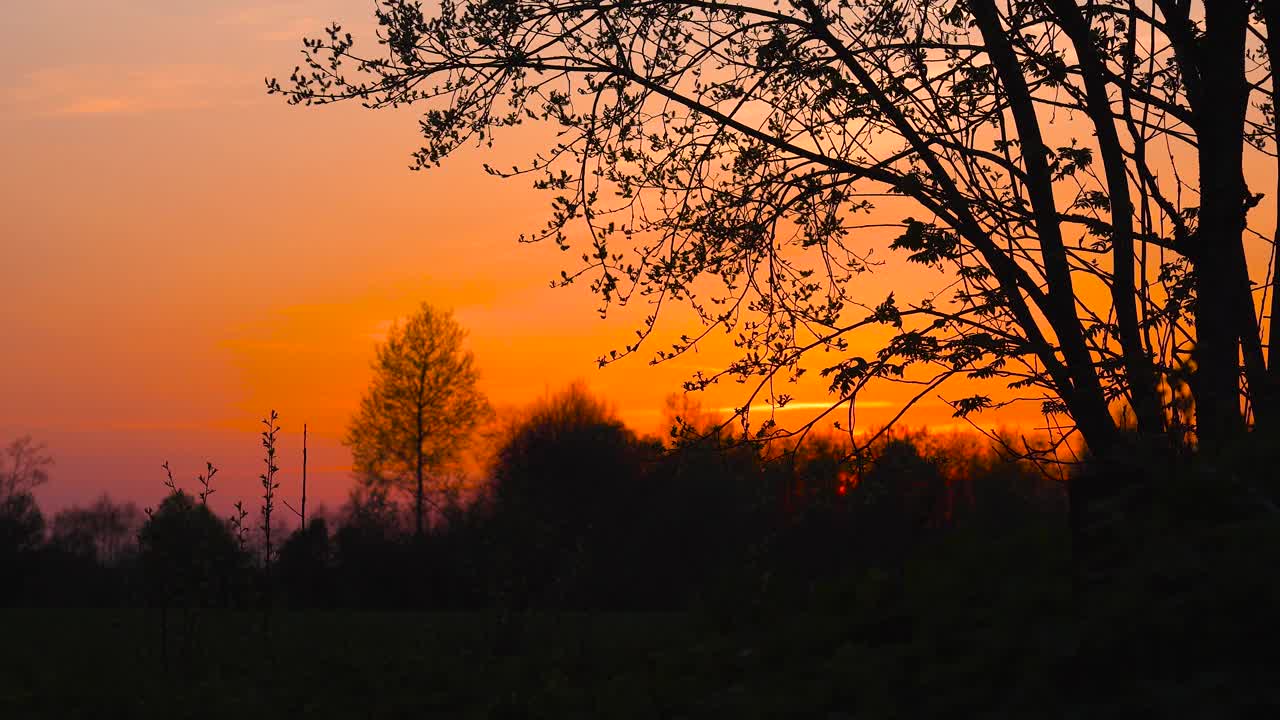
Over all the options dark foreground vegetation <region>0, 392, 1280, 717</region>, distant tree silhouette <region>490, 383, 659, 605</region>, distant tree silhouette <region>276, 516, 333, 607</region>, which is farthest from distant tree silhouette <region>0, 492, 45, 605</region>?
distant tree silhouette <region>490, 383, 659, 605</region>

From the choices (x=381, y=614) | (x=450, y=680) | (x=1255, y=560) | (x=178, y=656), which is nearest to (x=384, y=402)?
(x=381, y=614)

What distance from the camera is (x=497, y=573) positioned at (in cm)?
1537

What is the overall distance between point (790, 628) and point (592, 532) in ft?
85.3

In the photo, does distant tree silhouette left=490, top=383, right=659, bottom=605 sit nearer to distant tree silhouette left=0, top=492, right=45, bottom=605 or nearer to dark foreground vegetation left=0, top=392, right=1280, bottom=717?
dark foreground vegetation left=0, top=392, right=1280, bottom=717

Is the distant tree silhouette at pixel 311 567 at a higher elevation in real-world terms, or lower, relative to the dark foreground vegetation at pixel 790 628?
higher

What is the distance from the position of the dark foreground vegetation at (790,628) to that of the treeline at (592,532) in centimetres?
9

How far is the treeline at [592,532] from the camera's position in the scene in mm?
11539

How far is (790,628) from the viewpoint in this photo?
7.79 metres

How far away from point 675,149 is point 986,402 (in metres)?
3.94

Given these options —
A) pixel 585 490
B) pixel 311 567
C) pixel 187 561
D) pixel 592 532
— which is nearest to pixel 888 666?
pixel 187 561

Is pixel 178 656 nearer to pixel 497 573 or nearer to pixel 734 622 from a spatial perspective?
pixel 497 573

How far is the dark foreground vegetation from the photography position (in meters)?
5.63

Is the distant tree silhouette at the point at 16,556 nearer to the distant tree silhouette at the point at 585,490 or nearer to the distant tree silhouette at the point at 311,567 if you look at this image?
the distant tree silhouette at the point at 311,567

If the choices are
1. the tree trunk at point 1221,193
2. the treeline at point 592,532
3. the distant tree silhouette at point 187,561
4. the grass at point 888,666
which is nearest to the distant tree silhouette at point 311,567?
the treeline at point 592,532
